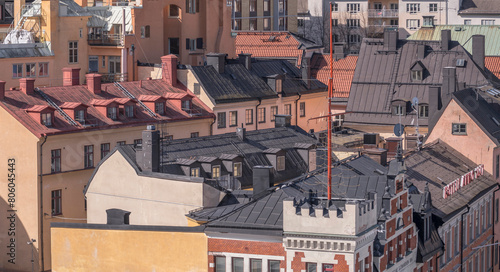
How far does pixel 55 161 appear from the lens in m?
89.2

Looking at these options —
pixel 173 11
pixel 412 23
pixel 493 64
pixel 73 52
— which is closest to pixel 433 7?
pixel 412 23

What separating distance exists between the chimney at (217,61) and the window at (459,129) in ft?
69.6

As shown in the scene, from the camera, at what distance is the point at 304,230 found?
57875mm

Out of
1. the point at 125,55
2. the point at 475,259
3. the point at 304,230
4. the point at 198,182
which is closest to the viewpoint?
the point at 304,230

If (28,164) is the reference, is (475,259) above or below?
below

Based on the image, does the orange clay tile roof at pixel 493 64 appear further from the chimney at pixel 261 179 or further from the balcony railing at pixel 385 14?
the chimney at pixel 261 179

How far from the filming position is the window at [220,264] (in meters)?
61.6

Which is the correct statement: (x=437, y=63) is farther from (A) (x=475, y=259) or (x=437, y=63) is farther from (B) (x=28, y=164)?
(B) (x=28, y=164)

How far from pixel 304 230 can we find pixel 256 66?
183 ft

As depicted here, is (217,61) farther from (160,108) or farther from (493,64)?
(493,64)

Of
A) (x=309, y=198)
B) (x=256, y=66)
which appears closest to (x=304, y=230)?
(x=309, y=198)

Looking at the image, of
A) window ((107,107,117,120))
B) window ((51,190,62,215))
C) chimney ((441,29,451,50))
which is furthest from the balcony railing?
window ((51,190,62,215))

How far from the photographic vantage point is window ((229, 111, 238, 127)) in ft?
344

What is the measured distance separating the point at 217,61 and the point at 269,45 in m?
40.1
